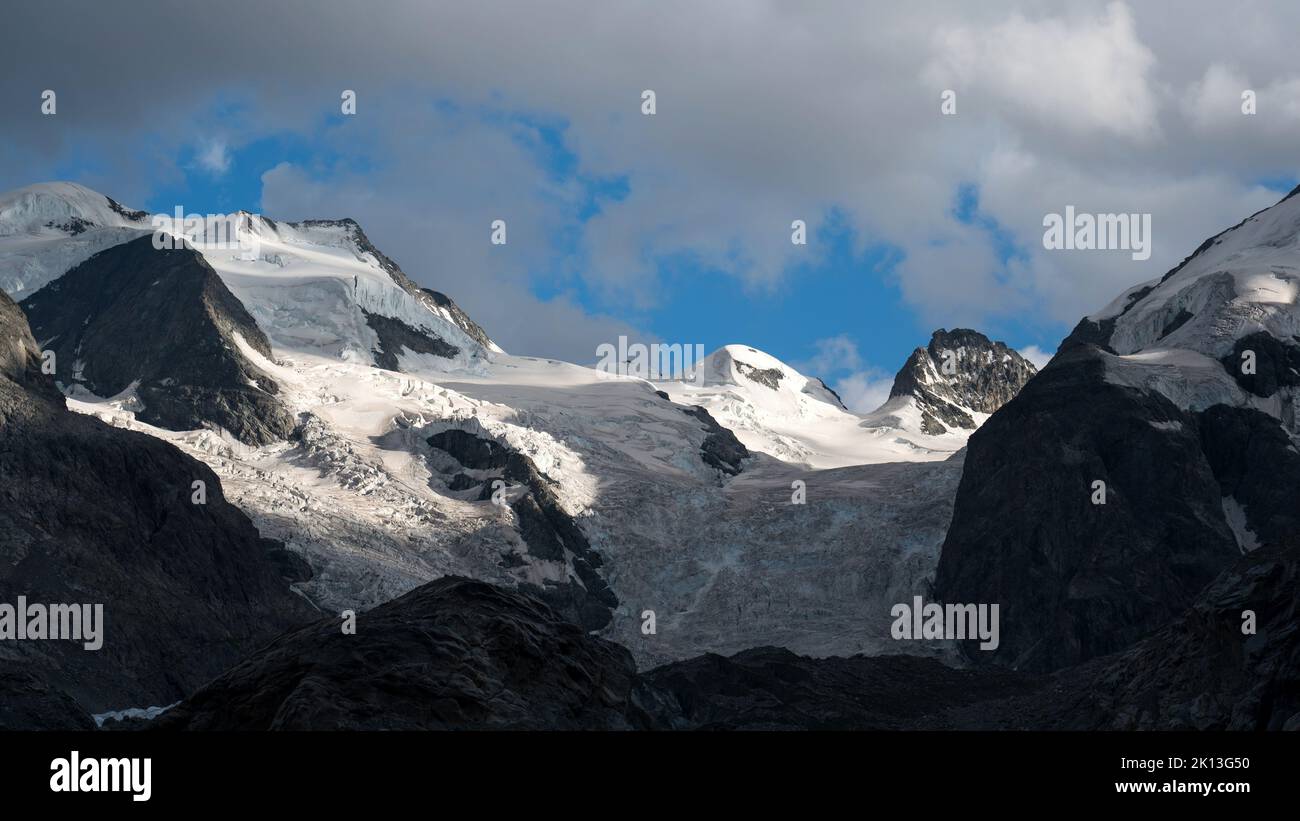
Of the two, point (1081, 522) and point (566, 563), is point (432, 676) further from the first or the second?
point (566, 563)

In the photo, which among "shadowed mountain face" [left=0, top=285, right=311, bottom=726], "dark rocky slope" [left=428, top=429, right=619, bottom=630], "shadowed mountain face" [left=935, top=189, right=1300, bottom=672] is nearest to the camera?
"shadowed mountain face" [left=0, top=285, right=311, bottom=726]

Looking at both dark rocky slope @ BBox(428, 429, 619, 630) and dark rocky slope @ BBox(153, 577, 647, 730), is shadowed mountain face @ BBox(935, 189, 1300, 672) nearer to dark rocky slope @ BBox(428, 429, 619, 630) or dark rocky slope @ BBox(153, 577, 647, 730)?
dark rocky slope @ BBox(428, 429, 619, 630)

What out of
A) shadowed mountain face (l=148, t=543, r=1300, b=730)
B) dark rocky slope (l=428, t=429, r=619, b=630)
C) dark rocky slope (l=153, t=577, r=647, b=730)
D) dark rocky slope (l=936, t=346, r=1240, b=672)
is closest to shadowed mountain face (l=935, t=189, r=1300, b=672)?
dark rocky slope (l=936, t=346, r=1240, b=672)

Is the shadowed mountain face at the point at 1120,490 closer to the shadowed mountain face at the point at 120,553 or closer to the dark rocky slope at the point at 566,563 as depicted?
the dark rocky slope at the point at 566,563

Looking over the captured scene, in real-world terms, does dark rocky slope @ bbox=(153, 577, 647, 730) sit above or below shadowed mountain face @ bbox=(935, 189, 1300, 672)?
below

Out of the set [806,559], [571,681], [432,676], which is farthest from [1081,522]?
[432,676]

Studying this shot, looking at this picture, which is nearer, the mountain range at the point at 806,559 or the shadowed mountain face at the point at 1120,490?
the mountain range at the point at 806,559

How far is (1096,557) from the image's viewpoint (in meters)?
167

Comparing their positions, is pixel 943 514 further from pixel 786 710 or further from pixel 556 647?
pixel 556 647

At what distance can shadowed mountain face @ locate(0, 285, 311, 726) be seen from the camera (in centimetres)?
13588

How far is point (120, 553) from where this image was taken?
152625 millimetres

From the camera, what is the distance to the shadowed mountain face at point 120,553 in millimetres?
135875

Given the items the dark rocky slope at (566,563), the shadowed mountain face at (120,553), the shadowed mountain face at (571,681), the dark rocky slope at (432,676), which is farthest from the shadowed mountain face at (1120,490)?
the dark rocky slope at (432,676)

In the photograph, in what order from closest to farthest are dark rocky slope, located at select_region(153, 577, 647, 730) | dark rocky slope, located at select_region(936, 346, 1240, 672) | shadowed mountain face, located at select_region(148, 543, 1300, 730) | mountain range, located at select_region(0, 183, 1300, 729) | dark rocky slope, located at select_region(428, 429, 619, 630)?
1. dark rocky slope, located at select_region(153, 577, 647, 730)
2. shadowed mountain face, located at select_region(148, 543, 1300, 730)
3. mountain range, located at select_region(0, 183, 1300, 729)
4. dark rocky slope, located at select_region(936, 346, 1240, 672)
5. dark rocky slope, located at select_region(428, 429, 619, 630)
